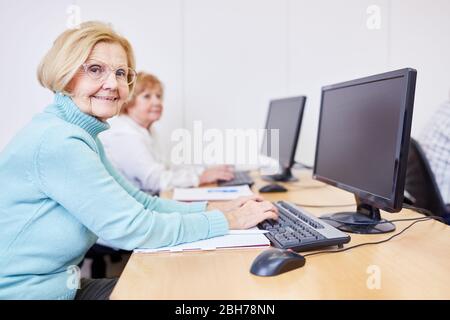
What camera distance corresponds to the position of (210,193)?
1.76 metres

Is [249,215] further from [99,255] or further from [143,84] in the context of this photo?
[143,84]

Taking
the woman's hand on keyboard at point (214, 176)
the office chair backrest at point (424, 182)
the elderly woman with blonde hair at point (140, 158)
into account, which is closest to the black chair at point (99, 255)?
the elderly woman with blonde hair at point (140, 158)

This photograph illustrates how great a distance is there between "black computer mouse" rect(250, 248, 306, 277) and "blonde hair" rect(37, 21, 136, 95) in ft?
2.19

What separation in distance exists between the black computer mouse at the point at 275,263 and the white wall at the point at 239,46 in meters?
1.84

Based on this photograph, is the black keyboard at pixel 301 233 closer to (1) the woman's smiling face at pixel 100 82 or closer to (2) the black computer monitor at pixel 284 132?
(1) the woman's smiling face at pixel 100 82

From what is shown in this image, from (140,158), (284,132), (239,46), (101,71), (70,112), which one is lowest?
(140,158)

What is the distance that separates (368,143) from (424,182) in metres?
0.90

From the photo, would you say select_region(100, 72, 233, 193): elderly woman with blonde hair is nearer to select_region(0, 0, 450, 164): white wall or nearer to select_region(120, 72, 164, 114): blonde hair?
select_region(120, 72, 164, 114): blonde hair

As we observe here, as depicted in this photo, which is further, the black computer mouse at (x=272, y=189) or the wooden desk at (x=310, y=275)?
the black computer mouse at (x=272, y=189)

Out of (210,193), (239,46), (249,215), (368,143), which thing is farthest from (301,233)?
(239,46)

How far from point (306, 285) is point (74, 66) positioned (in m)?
0.78

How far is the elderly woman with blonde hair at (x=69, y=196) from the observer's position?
94 centimetres

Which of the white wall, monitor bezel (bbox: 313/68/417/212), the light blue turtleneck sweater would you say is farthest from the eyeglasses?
the white wall

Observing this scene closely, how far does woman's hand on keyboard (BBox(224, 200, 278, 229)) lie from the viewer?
115 cm
